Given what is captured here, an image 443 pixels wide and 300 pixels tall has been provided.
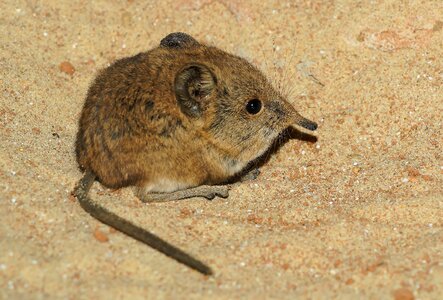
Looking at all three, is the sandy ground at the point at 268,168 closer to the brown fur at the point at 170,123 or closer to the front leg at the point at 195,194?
the front leg at the point at 195,194

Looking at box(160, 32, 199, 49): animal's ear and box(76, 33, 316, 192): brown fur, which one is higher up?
box(160, 32, 199, 49): animal's ear

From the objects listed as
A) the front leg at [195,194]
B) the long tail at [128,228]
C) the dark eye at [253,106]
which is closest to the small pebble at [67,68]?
the long tail at [128,228]

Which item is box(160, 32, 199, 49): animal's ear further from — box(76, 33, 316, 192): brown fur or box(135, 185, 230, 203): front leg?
box(135, 185, 230, 203): front leg

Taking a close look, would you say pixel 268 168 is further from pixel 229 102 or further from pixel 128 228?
pixel 128 228

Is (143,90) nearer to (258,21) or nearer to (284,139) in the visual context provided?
(284,139)

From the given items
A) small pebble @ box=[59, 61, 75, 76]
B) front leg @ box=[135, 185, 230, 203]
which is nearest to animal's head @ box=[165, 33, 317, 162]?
front leg @ box=[135, 185, 230, 203]

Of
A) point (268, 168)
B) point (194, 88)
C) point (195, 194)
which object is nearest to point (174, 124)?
point (194, 88)
